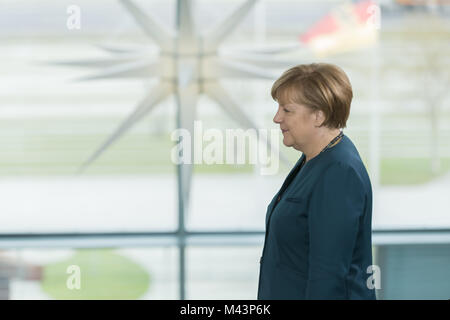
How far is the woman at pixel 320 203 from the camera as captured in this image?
135cm

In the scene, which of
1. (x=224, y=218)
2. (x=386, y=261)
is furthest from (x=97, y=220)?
(x=386, y=261)

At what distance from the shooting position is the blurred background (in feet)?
11.9

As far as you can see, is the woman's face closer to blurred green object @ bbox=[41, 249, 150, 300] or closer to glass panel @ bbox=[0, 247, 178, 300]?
glass panel @ bbox=[0, 247, 178, 300]

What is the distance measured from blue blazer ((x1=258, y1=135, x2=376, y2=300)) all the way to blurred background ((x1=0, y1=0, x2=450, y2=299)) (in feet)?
6.51

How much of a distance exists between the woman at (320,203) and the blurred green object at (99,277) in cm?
243

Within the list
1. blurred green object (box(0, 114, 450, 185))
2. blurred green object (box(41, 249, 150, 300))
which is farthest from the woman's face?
blurred green object (box(41, 249, 150, 300))

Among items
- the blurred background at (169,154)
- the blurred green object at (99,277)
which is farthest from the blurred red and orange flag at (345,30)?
the blurred green object at (99,277)

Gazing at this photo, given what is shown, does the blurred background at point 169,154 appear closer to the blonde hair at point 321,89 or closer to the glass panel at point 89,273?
the glass panel at point 89,273

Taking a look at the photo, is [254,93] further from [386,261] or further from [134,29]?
[386,261]

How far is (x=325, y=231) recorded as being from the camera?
4.40ft

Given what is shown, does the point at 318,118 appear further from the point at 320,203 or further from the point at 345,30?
the point at 345,30

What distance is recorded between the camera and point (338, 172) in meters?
1.38

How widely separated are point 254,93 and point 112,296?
5.57 feet
